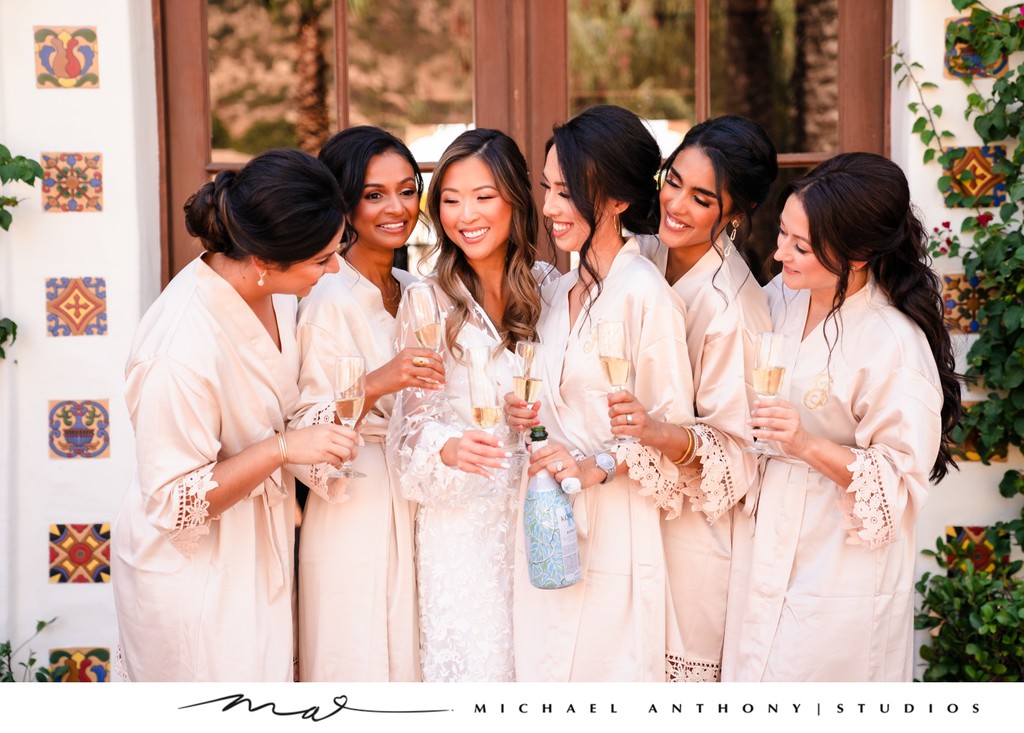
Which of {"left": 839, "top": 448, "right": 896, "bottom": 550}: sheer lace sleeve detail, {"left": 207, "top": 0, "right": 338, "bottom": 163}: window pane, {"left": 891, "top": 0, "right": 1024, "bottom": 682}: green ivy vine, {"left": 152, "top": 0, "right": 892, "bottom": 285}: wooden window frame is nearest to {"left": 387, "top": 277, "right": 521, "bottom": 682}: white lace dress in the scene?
{"left": 839, "top": 448, "right": 896, "bottom": 550}: sheer lace sleeve detail

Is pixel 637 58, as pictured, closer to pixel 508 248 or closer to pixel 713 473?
pixel 508 248

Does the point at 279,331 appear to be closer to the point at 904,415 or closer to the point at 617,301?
the point at 617,301

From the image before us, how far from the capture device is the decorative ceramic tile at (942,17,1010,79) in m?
3.40

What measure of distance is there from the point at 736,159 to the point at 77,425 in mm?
2225

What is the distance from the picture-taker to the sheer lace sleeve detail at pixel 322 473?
109 inches

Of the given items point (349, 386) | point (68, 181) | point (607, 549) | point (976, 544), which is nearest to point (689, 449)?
point (607, 549)

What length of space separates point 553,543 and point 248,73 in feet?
7.00

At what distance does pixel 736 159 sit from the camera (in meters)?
2.85

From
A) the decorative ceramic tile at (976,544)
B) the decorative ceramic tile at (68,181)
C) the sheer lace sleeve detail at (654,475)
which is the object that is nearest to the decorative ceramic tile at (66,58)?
the decorative ceramic tile at (68,181)

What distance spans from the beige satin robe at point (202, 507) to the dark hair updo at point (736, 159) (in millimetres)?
1189

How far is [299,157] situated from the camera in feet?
8.41

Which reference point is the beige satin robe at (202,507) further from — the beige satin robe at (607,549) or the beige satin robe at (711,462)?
the beige satin robe at (711,462)

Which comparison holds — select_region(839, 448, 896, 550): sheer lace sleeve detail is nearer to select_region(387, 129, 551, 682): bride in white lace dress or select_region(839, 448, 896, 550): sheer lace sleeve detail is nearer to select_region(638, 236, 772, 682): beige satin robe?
select_region(638, 236, 772, 682): beige satin robe

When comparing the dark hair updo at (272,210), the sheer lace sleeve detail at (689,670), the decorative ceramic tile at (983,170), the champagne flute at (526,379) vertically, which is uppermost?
the decorative ceramic tile at (983,170)
